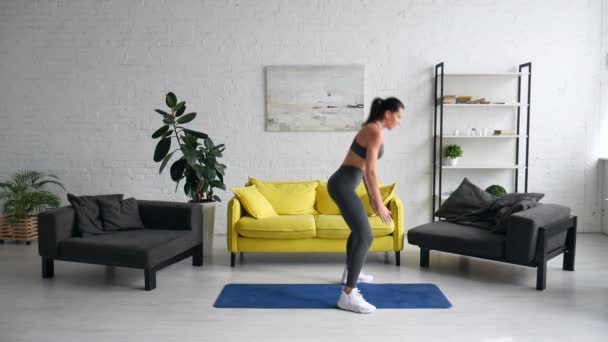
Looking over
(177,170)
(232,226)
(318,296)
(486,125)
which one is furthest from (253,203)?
(486,125)

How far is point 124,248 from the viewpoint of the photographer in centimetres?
402

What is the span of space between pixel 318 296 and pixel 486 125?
11.5 feet

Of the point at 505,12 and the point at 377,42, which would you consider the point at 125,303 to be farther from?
the point at 505,12

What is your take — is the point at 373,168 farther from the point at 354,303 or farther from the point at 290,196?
the point at 290,196

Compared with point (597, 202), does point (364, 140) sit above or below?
above

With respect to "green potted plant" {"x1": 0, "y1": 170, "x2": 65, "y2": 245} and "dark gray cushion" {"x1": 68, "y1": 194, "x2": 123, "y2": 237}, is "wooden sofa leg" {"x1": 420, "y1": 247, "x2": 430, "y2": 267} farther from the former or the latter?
"green potted plant" {"x1": 0, "y1": 170, "x2": 65, "y2": 245}

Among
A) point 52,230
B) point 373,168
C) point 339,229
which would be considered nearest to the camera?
point 373,168

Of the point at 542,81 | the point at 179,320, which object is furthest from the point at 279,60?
the point at 179,320

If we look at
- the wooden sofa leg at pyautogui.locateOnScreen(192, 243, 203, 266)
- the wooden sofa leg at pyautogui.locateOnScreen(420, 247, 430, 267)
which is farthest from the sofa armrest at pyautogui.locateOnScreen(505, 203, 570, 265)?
the wooden sofa leg at pyautogui.locateOnScreen(192, 243, 203, 266)

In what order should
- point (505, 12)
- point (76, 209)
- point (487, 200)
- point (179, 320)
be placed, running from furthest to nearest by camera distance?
point (505, 12), point (487, 200), point (76, 209), point (179, 320)

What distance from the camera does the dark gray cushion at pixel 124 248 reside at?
3984 millimetres

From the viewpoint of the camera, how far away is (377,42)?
20.2 feet

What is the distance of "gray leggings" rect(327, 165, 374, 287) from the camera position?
353 centimetres

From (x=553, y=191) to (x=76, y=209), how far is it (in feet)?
17.5
